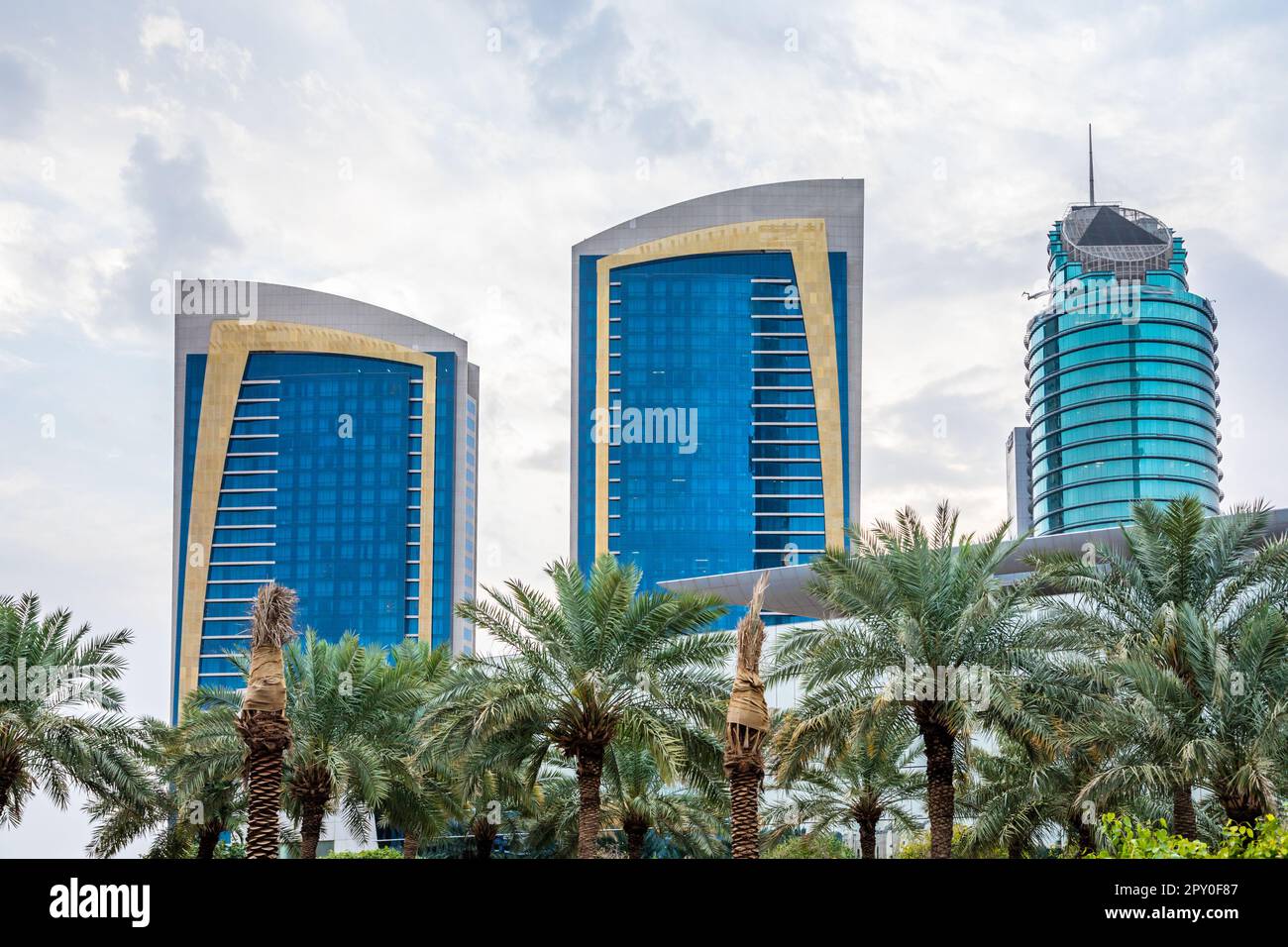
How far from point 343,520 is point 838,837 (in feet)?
329

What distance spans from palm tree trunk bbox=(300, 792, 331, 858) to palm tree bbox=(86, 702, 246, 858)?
2.05 meters

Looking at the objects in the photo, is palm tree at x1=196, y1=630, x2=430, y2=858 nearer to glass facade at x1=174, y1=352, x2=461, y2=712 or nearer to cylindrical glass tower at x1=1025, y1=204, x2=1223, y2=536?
glass facade at x1=174, y1=352, x2=461, y2=712

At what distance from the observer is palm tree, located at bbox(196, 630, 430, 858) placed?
104 feet

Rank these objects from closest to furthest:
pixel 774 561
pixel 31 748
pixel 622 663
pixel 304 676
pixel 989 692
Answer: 1. pixel 989 692
2. pixel 622 663
3. pixel 31 748
4. pixel 304 676
5. pixel 774 561

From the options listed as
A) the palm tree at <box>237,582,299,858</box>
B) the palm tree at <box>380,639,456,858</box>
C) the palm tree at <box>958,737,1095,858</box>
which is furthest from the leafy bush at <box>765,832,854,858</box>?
the palm tree at <box>237,582,299,858</box>

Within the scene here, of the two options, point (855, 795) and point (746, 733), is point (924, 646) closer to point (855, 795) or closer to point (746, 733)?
point (746, 733)

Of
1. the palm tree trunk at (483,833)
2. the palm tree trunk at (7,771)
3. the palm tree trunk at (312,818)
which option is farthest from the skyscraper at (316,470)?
the palm tree trunk at (7,771)

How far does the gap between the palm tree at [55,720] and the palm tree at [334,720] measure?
7.09ft

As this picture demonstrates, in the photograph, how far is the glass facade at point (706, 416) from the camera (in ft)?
406

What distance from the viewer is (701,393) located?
5025 inches

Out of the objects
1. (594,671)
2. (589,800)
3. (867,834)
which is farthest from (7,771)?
(867,834)

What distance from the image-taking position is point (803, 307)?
129 meters
